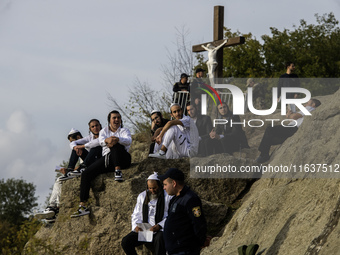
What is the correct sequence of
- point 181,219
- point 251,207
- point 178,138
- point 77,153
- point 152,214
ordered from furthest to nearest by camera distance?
point 77,153 → point 178,138 → point 251,207 → point 152,214 → point 181,219

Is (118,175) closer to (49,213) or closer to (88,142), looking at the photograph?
(88,142)

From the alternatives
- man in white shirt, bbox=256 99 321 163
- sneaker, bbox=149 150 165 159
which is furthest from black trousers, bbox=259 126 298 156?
sneaker, bbox=149 150 165 159

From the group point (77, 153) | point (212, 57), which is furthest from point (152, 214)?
point (212, 57)

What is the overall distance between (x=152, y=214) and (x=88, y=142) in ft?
9.51

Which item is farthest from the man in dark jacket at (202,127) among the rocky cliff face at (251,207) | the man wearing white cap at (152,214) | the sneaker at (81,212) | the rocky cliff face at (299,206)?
the man wearing white cap at (152,214)

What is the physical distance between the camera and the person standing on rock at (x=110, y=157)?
12.9 m

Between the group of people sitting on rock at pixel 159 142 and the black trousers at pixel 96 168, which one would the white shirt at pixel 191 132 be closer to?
the group of people sitting on rock at pixel 159 142

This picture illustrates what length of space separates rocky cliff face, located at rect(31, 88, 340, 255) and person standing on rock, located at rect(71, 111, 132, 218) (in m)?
0.28

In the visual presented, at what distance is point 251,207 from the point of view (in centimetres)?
1186

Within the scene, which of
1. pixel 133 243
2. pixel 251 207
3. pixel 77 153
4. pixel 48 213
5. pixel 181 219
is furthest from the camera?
pixel 48 213

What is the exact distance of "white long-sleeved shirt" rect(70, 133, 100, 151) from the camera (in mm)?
13336

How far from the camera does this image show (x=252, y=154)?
16281mm

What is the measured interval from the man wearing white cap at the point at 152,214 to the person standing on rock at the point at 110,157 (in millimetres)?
1592

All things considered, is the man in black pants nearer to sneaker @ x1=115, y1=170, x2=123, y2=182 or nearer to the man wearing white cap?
sneaker @ x1=115, y1=170, x2=123, y2=182
